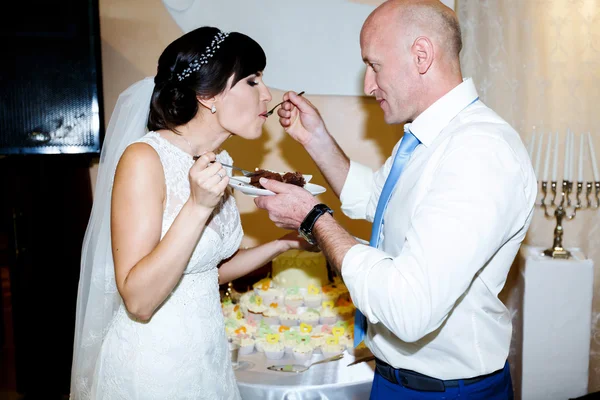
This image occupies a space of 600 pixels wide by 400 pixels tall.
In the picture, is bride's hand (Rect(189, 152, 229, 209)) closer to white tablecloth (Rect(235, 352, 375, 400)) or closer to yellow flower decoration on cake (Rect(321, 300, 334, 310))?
white tablecloth (Rect(235, 352, 375, 400))

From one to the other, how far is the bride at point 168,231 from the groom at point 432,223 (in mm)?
297

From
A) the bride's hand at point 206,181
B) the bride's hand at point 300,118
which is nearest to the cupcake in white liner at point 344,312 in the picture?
the bride's hand at point 300,118

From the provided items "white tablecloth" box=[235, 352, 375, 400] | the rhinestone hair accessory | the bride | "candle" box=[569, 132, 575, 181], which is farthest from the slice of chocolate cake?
"candle" box=[569, 132, 575, 181]

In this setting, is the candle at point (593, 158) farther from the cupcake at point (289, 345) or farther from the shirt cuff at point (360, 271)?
the shirt cuff at point (360, 271)

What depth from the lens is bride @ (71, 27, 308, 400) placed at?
1507mm

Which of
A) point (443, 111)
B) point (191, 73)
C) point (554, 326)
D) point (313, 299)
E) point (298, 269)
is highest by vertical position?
point (191, 73)

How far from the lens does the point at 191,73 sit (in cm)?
177

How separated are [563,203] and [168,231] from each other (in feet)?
8.01

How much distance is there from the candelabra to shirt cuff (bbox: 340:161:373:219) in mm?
1308

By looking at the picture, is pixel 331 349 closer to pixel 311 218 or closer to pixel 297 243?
pixel 297 243

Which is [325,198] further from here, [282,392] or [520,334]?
[282,392]

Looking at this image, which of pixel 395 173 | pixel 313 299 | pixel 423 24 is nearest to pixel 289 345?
pixel 313 299

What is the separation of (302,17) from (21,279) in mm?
2218

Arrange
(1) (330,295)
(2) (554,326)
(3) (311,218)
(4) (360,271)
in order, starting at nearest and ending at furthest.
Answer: (4) (360,271) → (3) (311,218) → (1) (330,295) → (2) (554,326)
